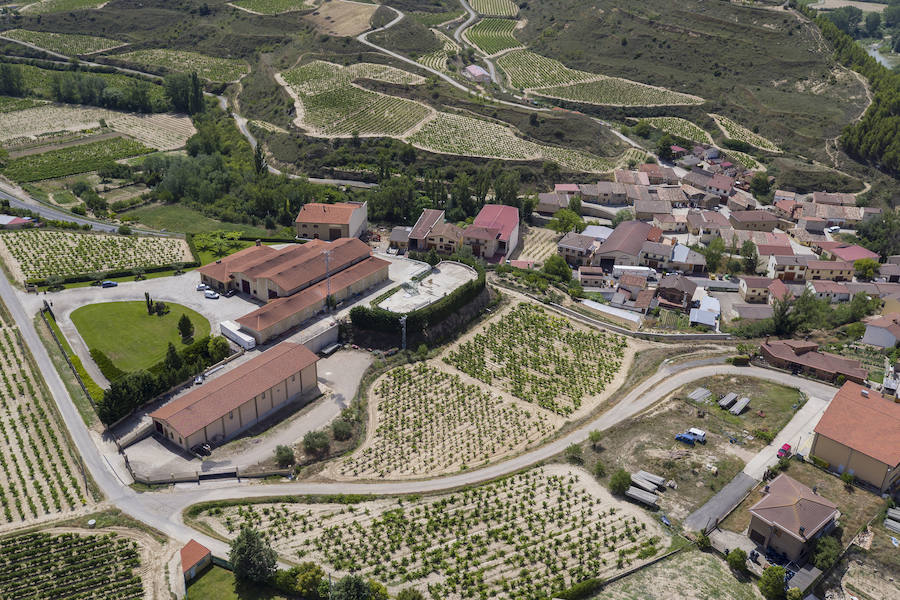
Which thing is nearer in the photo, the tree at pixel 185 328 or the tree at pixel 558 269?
the tree at pixel 185 328

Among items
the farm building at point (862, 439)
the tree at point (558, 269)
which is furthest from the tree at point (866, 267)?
the farm building at point (862, 439)

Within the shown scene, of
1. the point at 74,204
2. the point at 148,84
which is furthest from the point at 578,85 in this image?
the point at 74,204

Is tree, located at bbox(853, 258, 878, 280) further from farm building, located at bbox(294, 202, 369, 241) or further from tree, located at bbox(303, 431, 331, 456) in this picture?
tree, located at bbox(303, 431, 331, 456)

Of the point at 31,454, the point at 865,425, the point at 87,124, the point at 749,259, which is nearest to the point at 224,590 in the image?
the point at 31,454

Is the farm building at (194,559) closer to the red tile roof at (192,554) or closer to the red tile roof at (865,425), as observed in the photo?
the red tile roof at (192,554)

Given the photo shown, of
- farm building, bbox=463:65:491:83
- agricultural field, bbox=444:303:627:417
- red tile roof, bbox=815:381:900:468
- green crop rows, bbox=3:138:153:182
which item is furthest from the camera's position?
farm building, bbox=463:65:491:83

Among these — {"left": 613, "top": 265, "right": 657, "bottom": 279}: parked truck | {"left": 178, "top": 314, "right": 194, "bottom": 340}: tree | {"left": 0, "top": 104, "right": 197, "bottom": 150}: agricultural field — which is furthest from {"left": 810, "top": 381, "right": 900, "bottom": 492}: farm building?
{"left": 0, "top": 104, "right": 197, "bottom": 150}: agricultural field

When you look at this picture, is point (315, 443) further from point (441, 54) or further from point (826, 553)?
point (441, 54)
